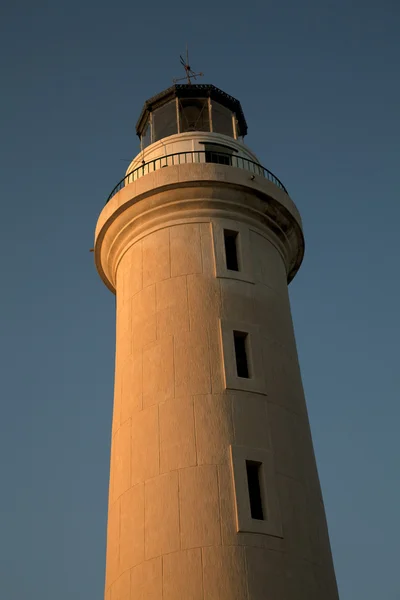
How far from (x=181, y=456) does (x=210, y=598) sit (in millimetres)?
3487

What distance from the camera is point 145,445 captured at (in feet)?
65.2

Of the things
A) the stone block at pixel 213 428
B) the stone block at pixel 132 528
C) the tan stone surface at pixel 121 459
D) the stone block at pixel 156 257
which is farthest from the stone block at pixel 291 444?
the stone block at pixel 156 257

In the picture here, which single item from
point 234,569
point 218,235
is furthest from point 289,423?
point 218,235

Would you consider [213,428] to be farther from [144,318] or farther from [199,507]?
[144,318]

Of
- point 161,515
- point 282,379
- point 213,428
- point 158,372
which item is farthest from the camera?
point 282,379

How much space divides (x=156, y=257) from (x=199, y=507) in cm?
Result: 801

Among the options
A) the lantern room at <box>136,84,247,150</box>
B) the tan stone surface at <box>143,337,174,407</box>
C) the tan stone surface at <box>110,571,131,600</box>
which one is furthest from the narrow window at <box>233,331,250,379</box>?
the lantern room at <box>136,84,247,150</box>

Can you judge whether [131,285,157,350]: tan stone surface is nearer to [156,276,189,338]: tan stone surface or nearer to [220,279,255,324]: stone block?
[156,276,189,338]: tan stone surface

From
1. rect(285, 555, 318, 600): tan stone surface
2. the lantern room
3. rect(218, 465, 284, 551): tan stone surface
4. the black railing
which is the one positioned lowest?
rect(285, 555, 318, 600): tan stone surface

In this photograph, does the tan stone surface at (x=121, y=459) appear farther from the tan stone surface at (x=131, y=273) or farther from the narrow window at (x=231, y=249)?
the narrow window at (x=231, y=249)

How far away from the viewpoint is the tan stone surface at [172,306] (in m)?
21.4

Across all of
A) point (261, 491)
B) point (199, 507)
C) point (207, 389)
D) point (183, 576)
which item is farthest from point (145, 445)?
point (183, 576)

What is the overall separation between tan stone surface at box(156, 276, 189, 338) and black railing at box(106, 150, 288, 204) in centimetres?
458

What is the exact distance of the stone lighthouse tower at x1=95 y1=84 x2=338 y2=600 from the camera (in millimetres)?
17875
